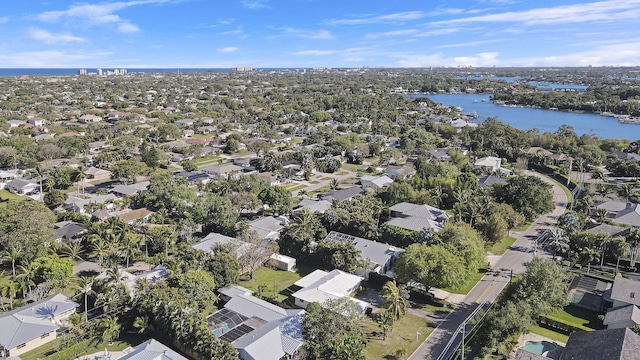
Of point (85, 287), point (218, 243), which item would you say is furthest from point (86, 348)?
point (218, 243)

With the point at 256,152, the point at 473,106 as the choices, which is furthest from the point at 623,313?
the point at 473,106

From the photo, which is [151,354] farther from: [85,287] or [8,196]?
[8,196]

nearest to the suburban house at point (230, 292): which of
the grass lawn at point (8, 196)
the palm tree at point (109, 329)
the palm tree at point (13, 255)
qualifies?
the palm tree at point (109, 329)

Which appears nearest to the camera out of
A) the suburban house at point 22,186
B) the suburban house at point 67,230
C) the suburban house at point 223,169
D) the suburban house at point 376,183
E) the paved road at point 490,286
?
the paved road at point 490,286

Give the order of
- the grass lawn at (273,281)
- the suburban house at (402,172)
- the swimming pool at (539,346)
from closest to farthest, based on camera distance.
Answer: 1. the swimming pool at (539,346)
2. the grass lawn at (273,281)
3. the suburban house at (402,172)

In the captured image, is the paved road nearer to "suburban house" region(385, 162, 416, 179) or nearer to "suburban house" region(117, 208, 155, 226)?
"suburban house" region(385, 162, 416, 179)

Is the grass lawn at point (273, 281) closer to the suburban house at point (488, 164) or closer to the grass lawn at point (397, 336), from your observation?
the grass lawn at point (397, 336)
